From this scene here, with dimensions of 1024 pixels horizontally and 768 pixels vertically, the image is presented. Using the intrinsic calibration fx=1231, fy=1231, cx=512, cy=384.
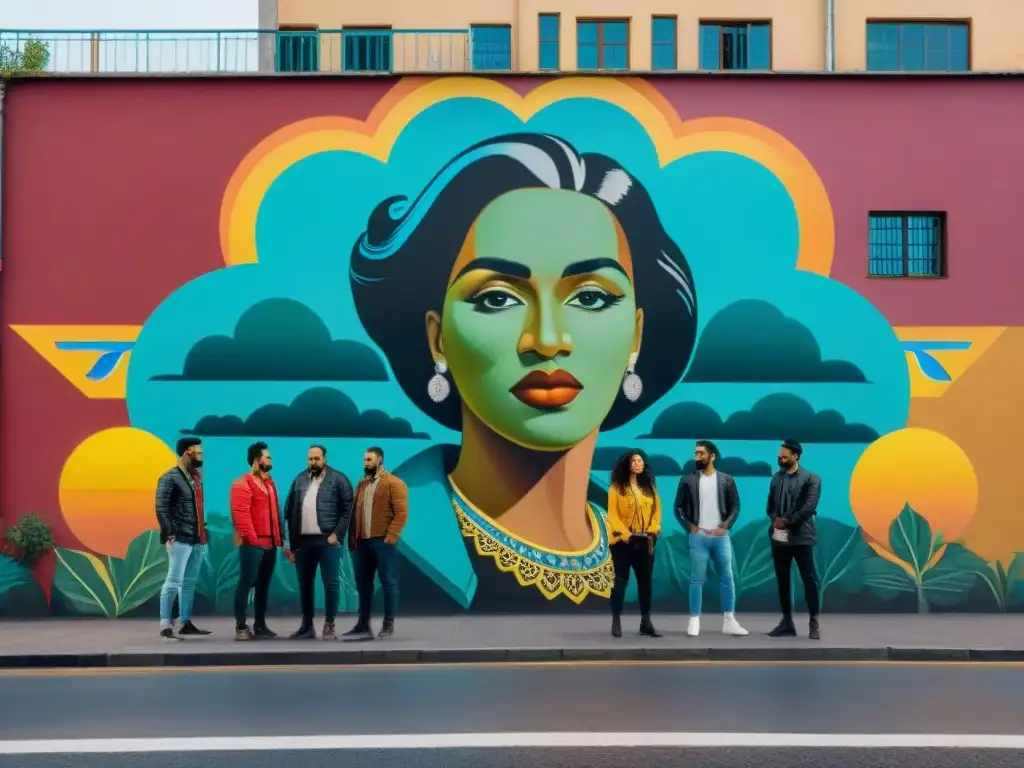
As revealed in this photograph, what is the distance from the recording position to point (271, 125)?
580 inches

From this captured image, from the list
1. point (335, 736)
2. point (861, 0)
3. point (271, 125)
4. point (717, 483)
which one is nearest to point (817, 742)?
point (335, 736)

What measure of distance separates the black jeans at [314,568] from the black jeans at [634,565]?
2.84 metres

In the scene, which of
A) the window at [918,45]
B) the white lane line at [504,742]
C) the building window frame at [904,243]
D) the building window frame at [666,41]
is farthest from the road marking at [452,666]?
the window at [918,45]

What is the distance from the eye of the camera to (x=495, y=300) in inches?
570

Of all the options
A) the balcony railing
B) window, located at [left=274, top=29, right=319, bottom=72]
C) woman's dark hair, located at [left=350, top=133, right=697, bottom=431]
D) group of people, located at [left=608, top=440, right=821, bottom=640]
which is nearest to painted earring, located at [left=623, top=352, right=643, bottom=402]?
woman's dark hair, located at [left=350, top=133, right=697, bottom=431]

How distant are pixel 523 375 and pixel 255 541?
379 centimetres

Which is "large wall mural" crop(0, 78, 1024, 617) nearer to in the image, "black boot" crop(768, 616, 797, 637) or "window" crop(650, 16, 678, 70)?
"black boot" crop(768, 616, 797, 637)

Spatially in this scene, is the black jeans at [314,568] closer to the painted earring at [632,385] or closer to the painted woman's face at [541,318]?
the painted woman's face at [541,318]

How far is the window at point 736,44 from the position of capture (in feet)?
108

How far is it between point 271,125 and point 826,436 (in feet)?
24.8

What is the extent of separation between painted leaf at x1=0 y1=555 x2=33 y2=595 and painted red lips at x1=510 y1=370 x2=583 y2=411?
19.9 feet

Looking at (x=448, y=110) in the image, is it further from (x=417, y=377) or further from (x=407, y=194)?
(x=417, y=377)

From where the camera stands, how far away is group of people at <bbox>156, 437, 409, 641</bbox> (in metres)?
12.3

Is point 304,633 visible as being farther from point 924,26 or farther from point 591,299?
point 924,26
